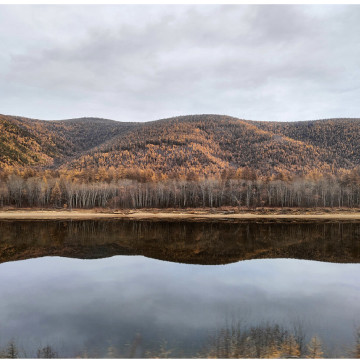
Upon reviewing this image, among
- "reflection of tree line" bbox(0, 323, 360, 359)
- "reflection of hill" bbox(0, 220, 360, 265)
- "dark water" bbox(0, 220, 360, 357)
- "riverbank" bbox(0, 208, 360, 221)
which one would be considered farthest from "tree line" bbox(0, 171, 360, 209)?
"reflection of tree line" bbox(0, 323, 360, 359)

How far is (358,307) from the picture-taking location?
587 inches

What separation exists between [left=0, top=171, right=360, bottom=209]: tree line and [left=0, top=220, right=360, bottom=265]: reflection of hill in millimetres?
47023

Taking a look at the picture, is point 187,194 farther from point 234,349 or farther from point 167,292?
point 234,349

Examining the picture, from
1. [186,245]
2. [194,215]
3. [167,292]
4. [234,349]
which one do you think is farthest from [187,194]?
[234,349]

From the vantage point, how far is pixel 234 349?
10.8 meters

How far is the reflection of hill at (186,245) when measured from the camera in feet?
86.2

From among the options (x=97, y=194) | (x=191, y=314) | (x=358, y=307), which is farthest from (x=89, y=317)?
(x=97, y=194)

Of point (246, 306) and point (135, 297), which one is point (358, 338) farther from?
point (135, 297)

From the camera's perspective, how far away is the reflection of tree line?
10.5 meters

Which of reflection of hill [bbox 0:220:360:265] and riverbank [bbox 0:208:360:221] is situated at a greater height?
reflection of hill [bbox 0:220:360:265]

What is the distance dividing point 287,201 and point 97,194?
207ft

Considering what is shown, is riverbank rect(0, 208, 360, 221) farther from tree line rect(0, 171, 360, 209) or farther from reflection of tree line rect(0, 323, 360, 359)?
reflection of tree line rect(0, 323, 360, 359)

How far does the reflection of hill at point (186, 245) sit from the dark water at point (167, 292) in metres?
0.18

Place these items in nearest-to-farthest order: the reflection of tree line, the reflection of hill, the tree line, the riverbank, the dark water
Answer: the reflection of tree line → the dark water → the reflection of hill → the riverbank → the tree line
